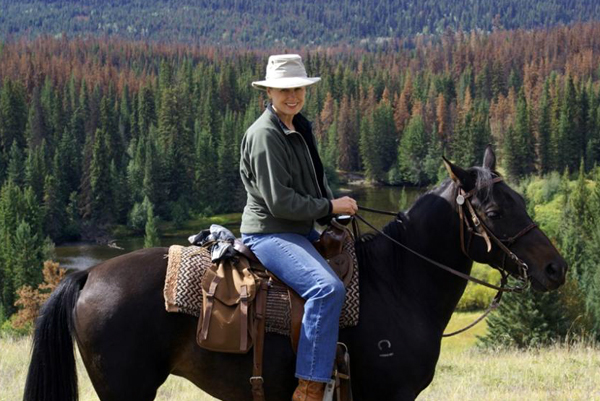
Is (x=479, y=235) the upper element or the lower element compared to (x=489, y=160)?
lower

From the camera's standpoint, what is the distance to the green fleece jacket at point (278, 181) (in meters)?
5.69

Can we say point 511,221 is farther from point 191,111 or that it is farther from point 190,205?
point 191,111

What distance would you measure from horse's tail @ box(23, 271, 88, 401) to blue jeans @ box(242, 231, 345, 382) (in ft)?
5.60

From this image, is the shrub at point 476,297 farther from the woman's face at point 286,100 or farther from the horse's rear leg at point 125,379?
the horse's rear leg at point 125,379

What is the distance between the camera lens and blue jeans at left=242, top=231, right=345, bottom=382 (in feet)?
18.4

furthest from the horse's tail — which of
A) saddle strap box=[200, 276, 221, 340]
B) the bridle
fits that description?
the bridle

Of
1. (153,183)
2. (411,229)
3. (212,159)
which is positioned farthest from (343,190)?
(411,229)

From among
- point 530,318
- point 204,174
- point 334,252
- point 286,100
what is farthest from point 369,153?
point 286,100

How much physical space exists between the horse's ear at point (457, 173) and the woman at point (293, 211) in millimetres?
824

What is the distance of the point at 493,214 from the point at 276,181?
1.75 m

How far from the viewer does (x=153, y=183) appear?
93312 mm

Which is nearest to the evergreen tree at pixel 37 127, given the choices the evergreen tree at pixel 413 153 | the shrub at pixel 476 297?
the evergreen tree at pixel 413 153

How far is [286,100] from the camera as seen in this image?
19.5ft

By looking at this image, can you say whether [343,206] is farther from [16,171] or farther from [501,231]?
[16,171]
